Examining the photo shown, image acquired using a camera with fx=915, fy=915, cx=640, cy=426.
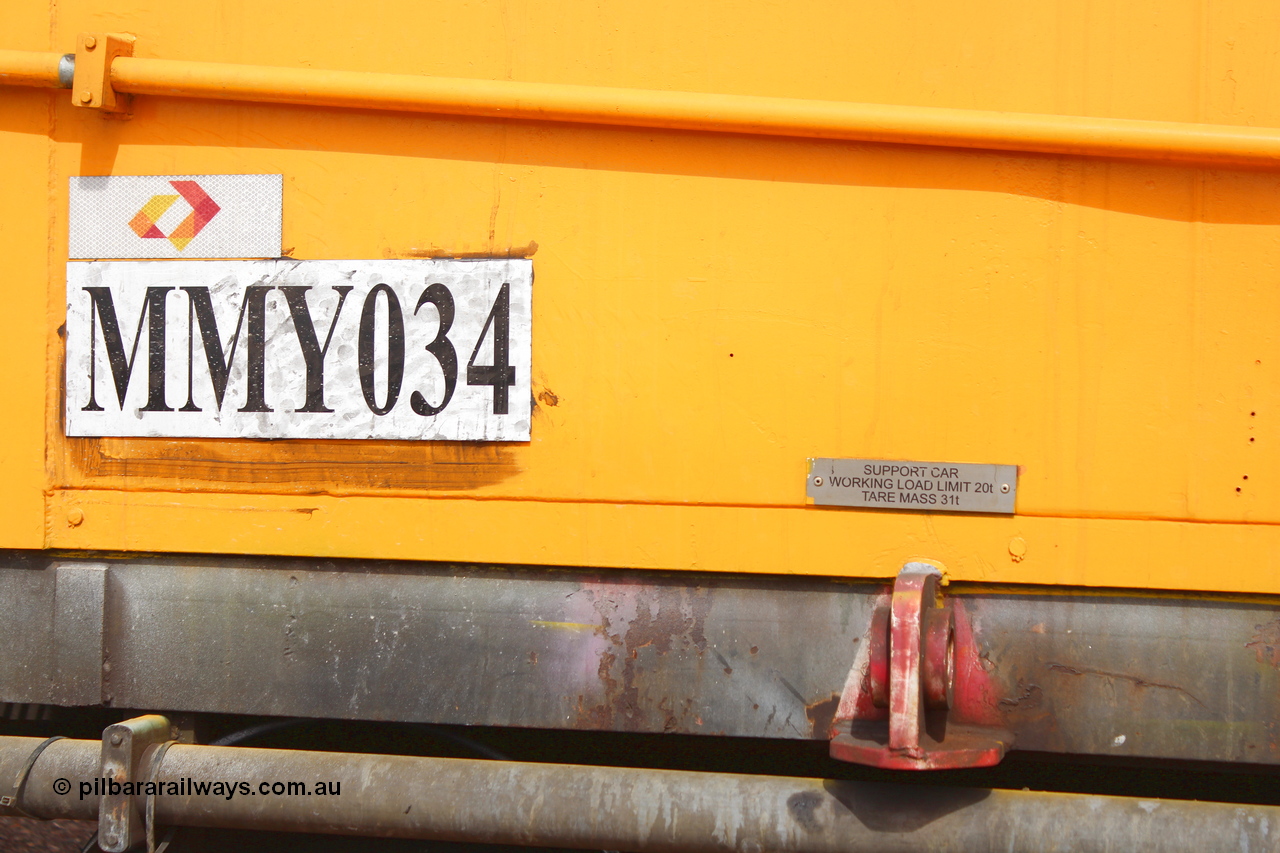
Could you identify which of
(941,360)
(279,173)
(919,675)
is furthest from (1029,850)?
(279,173)

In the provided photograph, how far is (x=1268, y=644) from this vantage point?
1.46 meters

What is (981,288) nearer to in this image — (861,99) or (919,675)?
(861,99)

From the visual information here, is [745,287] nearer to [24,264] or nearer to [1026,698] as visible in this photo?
[1026,698]

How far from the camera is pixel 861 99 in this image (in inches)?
60.1

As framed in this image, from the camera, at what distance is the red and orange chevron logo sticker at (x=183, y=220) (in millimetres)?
1613

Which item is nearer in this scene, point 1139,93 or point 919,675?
point 919,675

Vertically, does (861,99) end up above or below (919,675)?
above

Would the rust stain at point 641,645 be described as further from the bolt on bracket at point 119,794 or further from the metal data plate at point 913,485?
the bolt on bracket at point 119,794

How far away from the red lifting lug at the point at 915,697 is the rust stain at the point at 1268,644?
16.5 inches

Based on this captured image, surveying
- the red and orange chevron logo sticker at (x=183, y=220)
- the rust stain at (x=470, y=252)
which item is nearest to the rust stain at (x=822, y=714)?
the rust stain at (x=470, y=252)

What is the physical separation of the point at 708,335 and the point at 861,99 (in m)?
0.47

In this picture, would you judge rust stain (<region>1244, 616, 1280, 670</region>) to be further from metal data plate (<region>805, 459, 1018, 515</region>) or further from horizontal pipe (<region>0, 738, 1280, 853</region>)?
metal data plate (<region>805, 459, 1018, 515</region>)

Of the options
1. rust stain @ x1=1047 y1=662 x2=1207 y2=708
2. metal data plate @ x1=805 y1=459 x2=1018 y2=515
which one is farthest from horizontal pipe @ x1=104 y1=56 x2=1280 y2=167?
rust stain @ x1=1047 y1=662 x2=1207 y2=708

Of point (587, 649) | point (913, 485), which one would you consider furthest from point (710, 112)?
point (587, 649)
